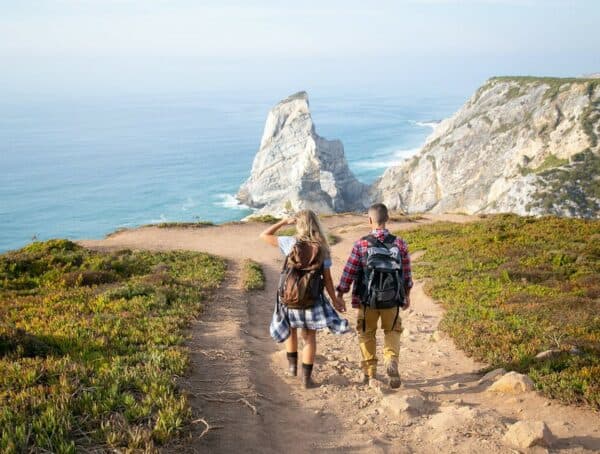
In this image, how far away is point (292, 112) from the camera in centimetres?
11700

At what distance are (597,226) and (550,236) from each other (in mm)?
4092

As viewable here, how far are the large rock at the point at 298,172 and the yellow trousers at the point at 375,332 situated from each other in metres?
89.0

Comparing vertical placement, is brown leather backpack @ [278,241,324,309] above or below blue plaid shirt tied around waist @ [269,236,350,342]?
above

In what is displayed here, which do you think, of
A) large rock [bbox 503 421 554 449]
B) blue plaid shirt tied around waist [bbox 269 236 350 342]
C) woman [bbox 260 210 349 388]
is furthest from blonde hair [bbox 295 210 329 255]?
large rock [bbox 503 421 554 449]

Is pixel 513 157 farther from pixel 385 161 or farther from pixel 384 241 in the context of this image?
pixel 384 241

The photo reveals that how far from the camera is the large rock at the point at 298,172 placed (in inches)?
3959

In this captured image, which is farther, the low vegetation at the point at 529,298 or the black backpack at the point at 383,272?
the low vegetation at the point at 529,298

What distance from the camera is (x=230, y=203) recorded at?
11438 cm

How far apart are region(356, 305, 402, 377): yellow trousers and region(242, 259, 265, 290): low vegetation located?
28.8 ft

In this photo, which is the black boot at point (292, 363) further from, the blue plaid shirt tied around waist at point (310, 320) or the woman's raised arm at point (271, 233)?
the woman's raised arm at point (271, 233)

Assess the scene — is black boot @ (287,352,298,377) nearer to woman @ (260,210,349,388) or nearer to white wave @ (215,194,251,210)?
woman @ (260,210,349,388)

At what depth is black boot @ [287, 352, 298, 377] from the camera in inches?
305

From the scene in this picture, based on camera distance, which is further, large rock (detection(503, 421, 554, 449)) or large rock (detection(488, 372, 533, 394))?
large rock (detection(488, 372, 533, 394))

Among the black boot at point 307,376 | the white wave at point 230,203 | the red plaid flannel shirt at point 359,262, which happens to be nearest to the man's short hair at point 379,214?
the red plaid flannel shirt at point 359,262
